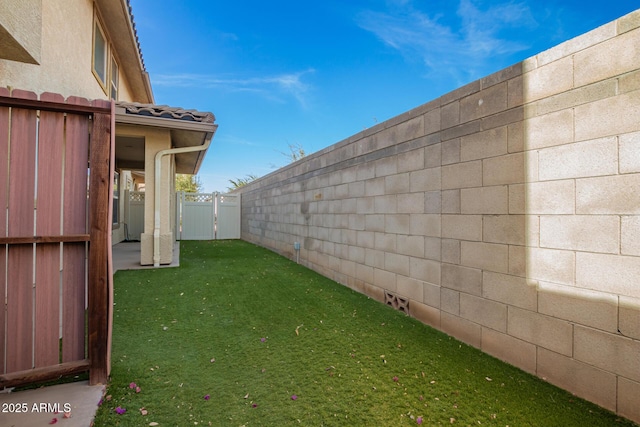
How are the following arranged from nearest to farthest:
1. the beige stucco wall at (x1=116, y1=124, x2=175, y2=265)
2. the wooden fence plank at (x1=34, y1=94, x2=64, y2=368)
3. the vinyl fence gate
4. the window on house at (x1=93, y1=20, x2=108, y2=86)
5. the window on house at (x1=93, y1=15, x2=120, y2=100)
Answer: the wooden fence plank at (x1=34, y1=94, x2=64, y2=368) → the beige stucco wall at (x1=116, y1=124, x2=175, y2=265) → the window on house at (x1=93, y1=20, x2=108, y2=86) → the window on house at (x1=93, y1=15, x2=120, y2=100) → the vinyl fence gate

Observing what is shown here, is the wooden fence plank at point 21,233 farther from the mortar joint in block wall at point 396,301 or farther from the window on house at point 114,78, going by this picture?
the window on house at point 114,78

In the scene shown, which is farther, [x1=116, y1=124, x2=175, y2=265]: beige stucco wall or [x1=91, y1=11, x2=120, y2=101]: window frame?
[x1=91, y1=11, x2=120, y2=101]: window frame

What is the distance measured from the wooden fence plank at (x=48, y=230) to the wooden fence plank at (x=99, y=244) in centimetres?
20

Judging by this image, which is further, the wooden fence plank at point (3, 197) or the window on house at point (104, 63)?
the window on house at point (104, 63)

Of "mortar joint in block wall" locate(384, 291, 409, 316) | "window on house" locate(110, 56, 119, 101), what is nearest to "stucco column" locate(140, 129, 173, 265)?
"window on house" locate(110, 56, 119, 101)

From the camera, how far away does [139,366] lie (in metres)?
2.46

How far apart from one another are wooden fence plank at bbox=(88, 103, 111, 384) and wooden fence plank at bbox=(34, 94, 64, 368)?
20cm

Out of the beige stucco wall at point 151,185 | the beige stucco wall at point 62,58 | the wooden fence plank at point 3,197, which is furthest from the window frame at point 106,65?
the wooden fence plank at point 3,197

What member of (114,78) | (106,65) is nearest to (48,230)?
(106,65)

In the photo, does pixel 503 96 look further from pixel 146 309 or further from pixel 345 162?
pixel 146 309

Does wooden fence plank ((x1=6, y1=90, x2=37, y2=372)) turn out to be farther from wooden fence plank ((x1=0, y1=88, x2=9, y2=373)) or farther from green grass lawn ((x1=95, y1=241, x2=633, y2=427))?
green grass lawn ((x1=95, y1=241, x2=633, y2=427))

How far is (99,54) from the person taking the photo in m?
6.97

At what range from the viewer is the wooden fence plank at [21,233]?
1958 millimetres

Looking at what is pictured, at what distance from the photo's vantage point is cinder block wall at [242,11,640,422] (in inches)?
74.5
